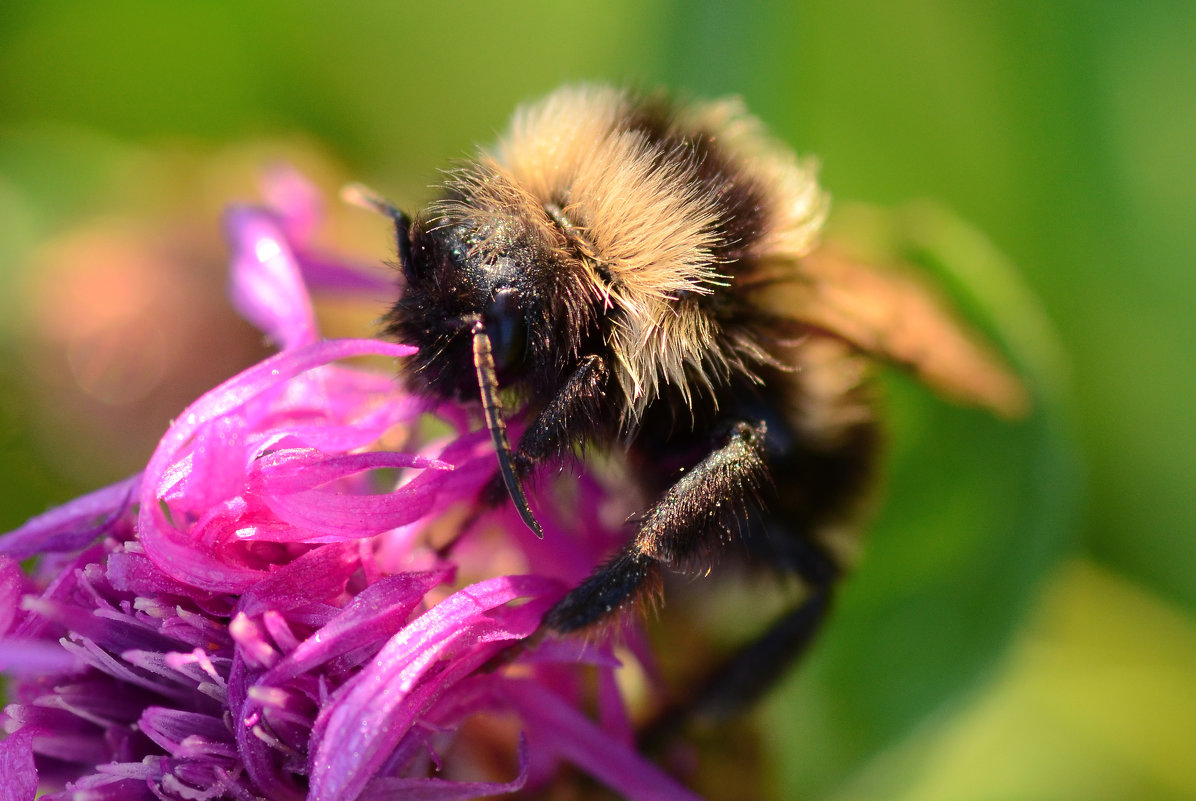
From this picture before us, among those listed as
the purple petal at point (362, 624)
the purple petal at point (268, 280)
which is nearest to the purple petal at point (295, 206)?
the purple petal at point (268, 280)

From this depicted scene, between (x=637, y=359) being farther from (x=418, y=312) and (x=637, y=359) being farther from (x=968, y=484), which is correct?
(x=968, y=484)

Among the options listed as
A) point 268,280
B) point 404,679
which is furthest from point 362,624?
point 268,280

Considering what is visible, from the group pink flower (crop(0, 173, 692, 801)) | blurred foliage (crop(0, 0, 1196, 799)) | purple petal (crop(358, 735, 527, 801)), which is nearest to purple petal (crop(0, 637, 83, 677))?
pink flower (crop(0, 173, 692, 801))

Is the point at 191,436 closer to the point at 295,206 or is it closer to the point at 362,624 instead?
the point at 362,624

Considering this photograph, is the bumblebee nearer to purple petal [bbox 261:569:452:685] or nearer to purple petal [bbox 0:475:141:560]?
purple petal [bbox 261:569:452:685]

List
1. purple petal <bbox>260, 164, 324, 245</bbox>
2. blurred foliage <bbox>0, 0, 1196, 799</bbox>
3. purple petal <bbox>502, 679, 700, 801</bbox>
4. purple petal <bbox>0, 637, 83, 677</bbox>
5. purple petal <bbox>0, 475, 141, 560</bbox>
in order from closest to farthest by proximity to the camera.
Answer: purple petal <bbox>0, 637, 83, 677</bbox> → purple petal <bbox>0, 475, 141, 560</bbox> → purple petal <bbox>502, 679, 700, 801</bbox> → purple petal <bbox>260, 164, 324, 245</bbox> → blurred foliage <bbox>0, 0, 1196, 799</bbox>

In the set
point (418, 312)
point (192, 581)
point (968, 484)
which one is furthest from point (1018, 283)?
point (192, 581)

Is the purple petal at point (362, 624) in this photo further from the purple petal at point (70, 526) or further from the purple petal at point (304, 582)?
the purple petal at point (70, 526)
